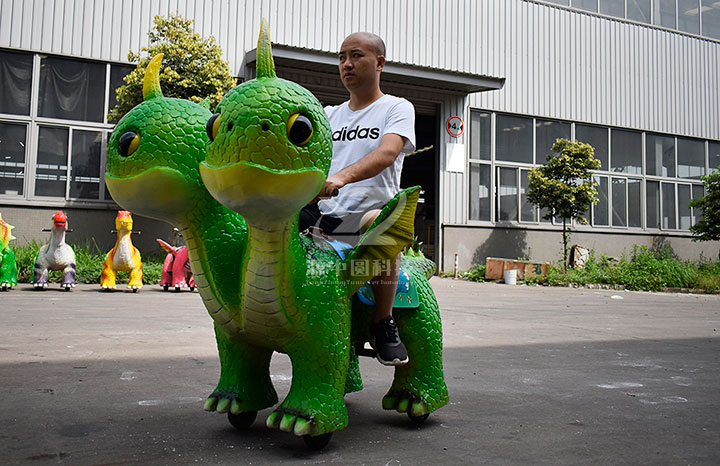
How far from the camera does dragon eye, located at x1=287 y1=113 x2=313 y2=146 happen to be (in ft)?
6.12

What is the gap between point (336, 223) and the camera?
2.60m

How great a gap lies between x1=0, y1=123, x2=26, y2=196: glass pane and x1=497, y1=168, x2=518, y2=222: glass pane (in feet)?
39.0

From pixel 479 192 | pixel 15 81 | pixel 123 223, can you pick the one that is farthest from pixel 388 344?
pixel 479 192

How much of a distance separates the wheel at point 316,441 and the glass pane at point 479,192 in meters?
14.6

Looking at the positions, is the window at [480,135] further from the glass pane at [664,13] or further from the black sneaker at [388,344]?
the black sneaker at [388,344]

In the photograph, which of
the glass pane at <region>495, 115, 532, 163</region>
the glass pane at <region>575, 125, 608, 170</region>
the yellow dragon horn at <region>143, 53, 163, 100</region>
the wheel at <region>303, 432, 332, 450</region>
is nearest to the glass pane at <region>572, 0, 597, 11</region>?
the glass pane at <region>575, 125, 608, 170</region>

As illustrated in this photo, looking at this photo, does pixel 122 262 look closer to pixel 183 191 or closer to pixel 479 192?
pixel 183 191

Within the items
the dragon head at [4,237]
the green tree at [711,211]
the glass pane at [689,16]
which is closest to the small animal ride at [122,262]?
the dragon head at [4,237]

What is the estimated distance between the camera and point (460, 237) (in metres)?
16.1

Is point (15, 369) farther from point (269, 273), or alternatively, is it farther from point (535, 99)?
point (535, 99)

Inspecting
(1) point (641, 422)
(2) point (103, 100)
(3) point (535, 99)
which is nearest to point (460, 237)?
(3) point (535, 99)

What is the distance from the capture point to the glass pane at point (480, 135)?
54.3 ft

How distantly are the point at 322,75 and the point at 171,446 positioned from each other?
1299 centimetres

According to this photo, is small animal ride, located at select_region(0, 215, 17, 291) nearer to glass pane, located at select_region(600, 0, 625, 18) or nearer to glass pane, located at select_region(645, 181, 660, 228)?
glass pane, located at select_region(600, 0, 625, 18)
